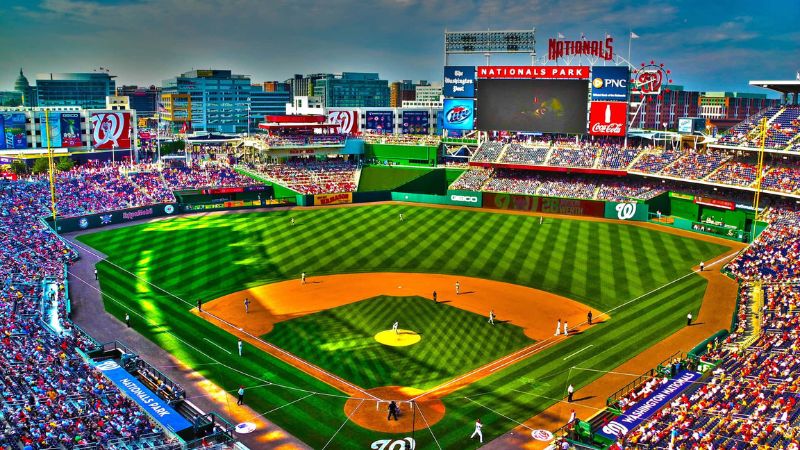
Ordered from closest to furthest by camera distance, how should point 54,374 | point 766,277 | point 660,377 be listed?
point 54,374
point 660,377
point 766,277

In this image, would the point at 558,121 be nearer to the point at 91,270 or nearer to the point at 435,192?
the point at 435,192

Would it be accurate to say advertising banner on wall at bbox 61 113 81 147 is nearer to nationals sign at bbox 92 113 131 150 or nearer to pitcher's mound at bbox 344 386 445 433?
nationals sign at bbox 92 113 131 150

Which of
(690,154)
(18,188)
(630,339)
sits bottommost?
(630,339)

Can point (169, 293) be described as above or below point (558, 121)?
below

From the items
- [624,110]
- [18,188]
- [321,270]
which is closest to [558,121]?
[624,110]

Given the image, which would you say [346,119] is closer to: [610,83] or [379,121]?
[379,121]

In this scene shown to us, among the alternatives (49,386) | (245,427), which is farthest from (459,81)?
(49,386)

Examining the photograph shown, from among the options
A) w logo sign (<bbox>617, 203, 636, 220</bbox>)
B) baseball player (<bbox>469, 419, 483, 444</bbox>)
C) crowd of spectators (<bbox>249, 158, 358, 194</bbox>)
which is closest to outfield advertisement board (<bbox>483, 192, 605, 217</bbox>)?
w logo sign (<bbox>617, 203, 636, 220</bbox>)

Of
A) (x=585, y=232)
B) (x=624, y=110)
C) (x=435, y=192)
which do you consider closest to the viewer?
(x=585, y=232)
